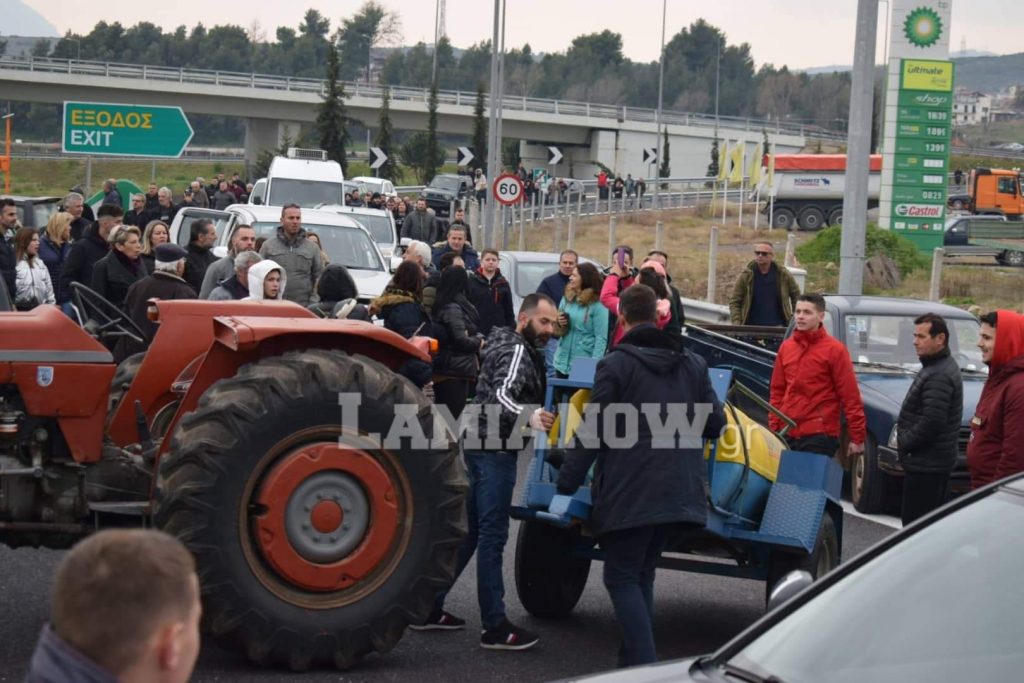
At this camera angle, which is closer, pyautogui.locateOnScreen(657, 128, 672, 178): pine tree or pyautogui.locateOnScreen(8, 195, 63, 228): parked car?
pyautogui.locateOnScreen(8, 195, 63, 228): parked car

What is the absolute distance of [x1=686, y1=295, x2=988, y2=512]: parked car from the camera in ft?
38.2

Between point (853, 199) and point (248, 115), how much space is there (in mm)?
68428

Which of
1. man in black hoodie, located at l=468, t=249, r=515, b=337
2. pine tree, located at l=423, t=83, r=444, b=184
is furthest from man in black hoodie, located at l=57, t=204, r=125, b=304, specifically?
pine tree, located at l=423, t=83, r=444, b=184

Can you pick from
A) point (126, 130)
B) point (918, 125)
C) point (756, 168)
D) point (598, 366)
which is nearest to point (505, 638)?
point (598, 366)

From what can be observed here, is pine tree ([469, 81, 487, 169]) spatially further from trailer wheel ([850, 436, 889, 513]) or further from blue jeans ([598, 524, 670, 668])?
blue jeans ([598, 524, 670, 668])

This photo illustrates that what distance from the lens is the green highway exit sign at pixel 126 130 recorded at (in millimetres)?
21750

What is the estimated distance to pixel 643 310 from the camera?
6.58 m

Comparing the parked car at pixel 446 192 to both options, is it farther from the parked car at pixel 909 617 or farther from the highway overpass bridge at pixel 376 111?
the parked car at pixel 909 617

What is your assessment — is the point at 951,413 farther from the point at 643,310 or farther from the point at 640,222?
the point at 640,222

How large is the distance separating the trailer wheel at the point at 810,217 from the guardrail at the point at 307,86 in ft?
109

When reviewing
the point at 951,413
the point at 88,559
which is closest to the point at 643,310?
the point at 951,413

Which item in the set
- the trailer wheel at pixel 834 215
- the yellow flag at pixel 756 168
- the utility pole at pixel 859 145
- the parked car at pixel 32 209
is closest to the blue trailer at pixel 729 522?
the utility pole at pixel 859 145

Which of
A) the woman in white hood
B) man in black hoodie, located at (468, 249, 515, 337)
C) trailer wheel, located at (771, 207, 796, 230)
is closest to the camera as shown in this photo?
the woman in white hood

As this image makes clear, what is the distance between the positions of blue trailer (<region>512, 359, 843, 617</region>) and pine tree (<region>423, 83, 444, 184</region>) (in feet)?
246
